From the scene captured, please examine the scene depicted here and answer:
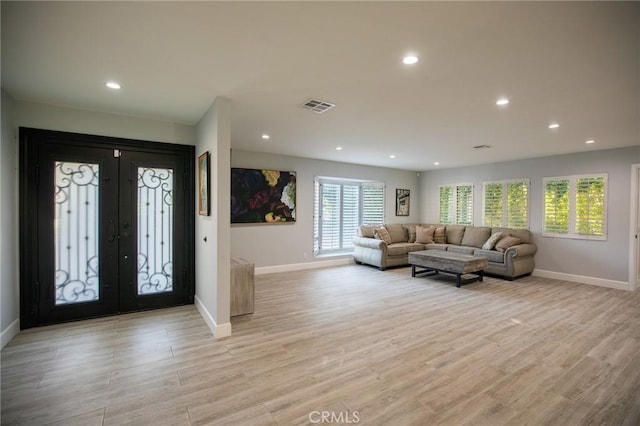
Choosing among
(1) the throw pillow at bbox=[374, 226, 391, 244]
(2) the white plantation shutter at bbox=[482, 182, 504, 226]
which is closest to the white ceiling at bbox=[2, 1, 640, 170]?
(2) the white plantation shutter at bbox=[482, 182, 504, 226]

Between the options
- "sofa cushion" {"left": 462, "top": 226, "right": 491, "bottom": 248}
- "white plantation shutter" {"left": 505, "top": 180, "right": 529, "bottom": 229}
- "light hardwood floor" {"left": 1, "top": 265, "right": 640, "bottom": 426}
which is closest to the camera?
"light hardwood floor" {"left": 1, "top": 265, "right": 640, "bottom": 426}

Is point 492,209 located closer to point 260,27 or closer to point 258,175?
point 258,175

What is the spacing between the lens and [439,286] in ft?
17.5

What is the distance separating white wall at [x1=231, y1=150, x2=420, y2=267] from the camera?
19.8 ft

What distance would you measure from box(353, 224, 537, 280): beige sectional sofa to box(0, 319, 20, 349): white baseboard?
19.1ft

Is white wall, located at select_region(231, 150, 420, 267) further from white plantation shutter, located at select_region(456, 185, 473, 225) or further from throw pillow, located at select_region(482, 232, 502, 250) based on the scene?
throw pillow, located at select_region(482, 232, 502, 250)

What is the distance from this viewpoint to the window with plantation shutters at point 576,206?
18.0 ft

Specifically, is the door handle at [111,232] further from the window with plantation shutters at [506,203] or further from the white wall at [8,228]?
the window with plantation shutters at [506,203]

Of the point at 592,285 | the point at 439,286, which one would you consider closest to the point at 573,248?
the point at 592,285

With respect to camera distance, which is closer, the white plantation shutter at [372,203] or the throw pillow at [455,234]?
the throw pillow at [455,234]

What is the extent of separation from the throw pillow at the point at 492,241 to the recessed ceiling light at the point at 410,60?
514 cm

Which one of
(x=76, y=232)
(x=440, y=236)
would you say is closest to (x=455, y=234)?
(x=440, y=236)

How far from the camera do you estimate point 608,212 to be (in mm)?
5395

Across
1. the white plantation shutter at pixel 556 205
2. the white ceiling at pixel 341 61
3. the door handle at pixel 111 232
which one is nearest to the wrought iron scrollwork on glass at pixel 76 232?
the door handle at pixel 111 232
